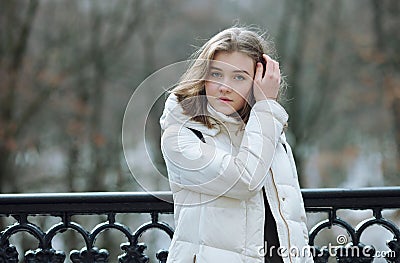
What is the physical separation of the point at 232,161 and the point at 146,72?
830 centimetres

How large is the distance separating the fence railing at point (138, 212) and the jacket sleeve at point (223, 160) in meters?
0.39

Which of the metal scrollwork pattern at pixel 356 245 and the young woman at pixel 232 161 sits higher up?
the young woman at pixel 232 161

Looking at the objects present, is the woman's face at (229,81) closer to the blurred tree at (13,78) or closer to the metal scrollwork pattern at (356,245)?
the metal scrollwork pattern at (356,245)

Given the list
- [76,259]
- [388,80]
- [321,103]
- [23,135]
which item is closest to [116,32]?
[23,135]

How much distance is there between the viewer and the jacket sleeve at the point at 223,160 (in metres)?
1.89

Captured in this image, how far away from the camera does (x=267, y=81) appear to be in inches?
78.5

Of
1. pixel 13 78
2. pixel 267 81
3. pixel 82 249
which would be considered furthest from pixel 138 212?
pixel 13 78

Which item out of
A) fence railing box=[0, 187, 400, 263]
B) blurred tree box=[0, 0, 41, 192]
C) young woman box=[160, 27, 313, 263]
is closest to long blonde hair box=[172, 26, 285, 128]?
young woman box=[160, 27, 313, 263]

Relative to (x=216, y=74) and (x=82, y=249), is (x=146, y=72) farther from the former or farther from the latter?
(x=216, y=74)

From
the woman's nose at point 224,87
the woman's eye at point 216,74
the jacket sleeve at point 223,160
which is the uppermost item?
the woman's eye at point 216,74

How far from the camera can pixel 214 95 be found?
200 cm

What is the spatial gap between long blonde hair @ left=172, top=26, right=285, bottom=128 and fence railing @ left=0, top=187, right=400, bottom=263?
16.1 inches

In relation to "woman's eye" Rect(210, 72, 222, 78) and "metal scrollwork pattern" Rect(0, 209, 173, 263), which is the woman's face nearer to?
"woman's eye" Rect(210, 72, 222, 78)

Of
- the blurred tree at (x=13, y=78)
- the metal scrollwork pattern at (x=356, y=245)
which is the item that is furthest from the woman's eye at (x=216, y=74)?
the blurred tree at (x=13, y=78)
